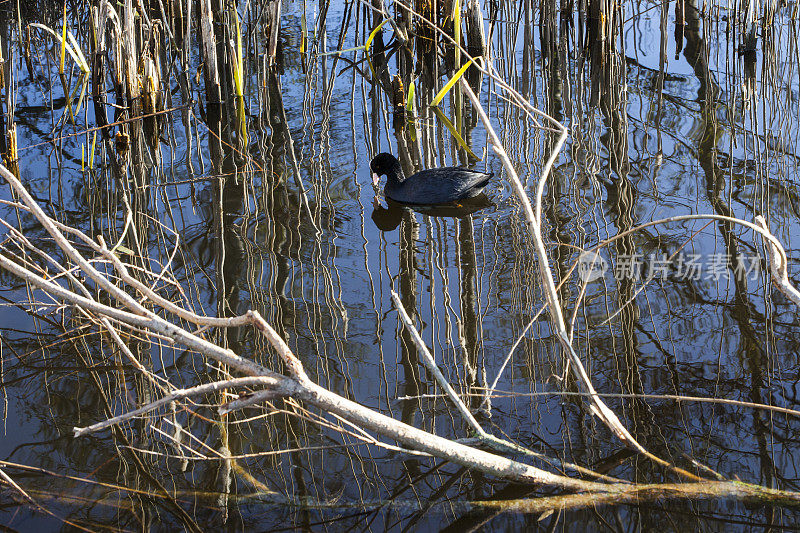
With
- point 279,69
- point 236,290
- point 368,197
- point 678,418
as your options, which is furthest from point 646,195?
point 279,69

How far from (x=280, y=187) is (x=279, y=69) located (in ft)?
9.92

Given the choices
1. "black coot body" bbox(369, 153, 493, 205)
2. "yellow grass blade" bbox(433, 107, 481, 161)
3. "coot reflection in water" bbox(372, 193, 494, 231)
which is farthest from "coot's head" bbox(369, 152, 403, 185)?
"yellow grass blade" bbox(433, 107, 481, 161)

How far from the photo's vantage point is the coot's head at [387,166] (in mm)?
5328

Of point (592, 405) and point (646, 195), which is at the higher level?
point (646, 195)

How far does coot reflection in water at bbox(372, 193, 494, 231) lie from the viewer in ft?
16.2

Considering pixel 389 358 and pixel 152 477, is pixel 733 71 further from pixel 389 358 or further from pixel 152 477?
pixel 152 477

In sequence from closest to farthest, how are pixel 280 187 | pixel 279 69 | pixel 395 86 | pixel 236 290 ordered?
1. pixel 236 290
2. pixel 280 187
3. pixel 395 86
4. pixel 279 69

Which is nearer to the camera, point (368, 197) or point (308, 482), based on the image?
point (308, 482)

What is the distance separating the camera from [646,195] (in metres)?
4.78

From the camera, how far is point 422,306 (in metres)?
3.75
